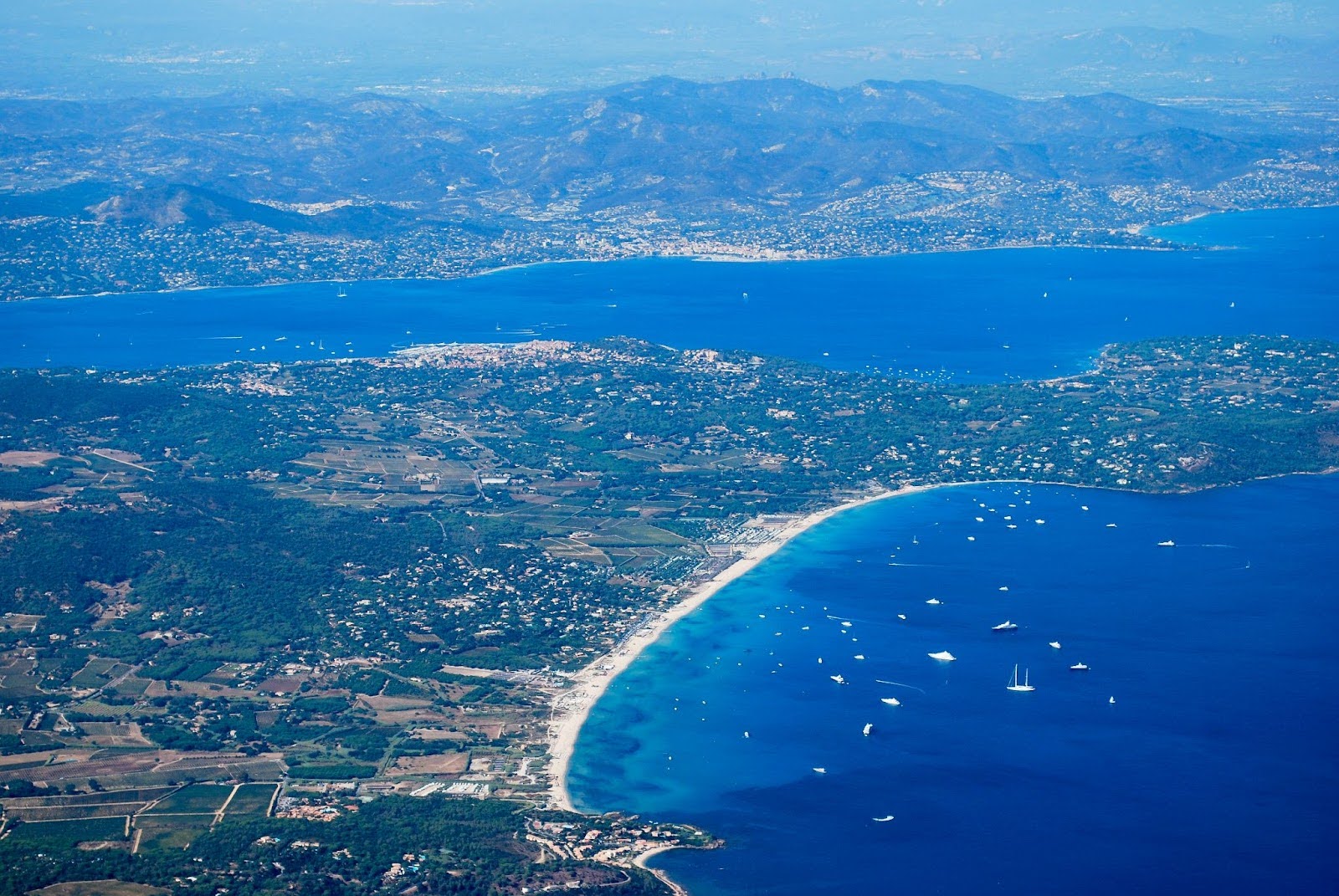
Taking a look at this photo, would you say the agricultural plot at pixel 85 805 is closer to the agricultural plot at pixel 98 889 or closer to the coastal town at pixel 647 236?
the agricultural plot at pixel 98 889

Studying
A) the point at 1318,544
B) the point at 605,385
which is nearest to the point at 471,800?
the point at 1318,544

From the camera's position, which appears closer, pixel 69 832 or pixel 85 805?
pixel 69 832

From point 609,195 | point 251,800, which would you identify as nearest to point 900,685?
point 251,800

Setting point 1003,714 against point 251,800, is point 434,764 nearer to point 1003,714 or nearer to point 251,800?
point 251,800

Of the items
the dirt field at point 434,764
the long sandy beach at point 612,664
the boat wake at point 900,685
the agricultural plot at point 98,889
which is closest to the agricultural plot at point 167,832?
the agricultural plot at point 98,889

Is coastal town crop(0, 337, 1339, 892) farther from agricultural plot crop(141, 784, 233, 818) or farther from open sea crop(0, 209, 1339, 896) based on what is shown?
open sea crop(0, 209, 1339, 896)

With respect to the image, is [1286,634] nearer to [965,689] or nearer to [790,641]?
[965,689]
